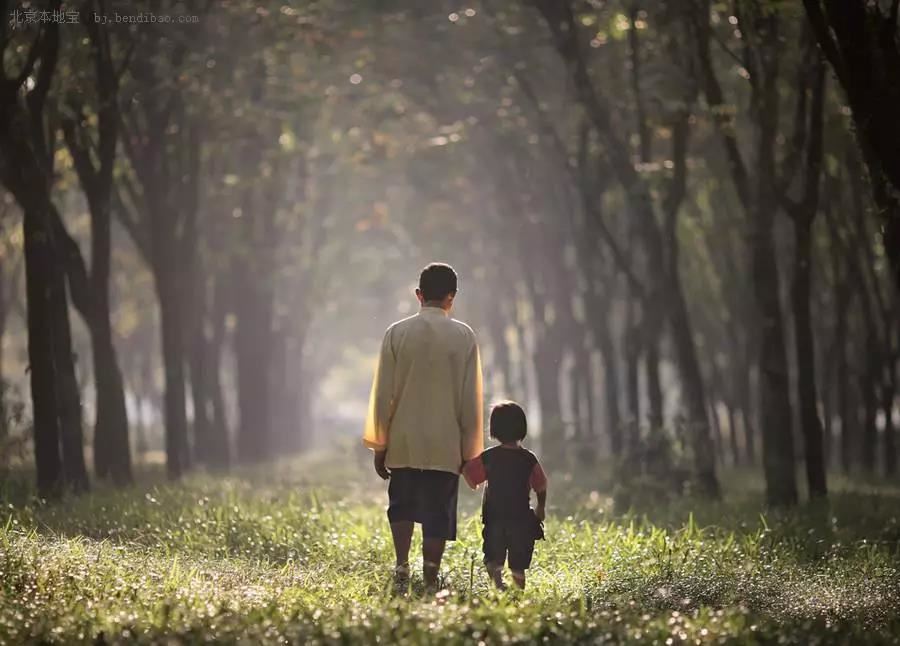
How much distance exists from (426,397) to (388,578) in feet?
4.39

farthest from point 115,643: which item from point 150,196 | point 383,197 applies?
point 383,197

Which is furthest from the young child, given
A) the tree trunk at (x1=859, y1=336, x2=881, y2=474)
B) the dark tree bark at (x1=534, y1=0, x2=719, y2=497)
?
the tree trunk at (x1=859, y1=336, x2=881, y2=474)

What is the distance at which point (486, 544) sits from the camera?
29.1 feet

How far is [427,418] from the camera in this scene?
8797 millimetres

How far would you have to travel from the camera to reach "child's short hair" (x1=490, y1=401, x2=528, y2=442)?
877cm

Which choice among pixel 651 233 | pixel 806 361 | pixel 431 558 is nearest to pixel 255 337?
pixel 651 233

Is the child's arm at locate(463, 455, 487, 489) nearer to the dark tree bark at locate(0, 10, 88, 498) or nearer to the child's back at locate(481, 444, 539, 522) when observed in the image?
the child's back at locate(481, 444, 539, 522)

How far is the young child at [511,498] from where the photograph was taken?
28.7 ft

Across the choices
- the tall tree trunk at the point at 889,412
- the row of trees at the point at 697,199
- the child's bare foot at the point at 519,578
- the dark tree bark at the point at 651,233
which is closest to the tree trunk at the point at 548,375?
the row of trees at the point at 697,199

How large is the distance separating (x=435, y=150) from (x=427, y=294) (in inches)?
781

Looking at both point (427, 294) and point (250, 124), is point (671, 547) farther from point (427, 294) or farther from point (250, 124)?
point (250, 124)

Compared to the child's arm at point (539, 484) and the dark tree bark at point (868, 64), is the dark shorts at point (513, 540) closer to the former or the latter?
the child's arm at point (539, 484)

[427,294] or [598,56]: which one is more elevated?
[598,56]

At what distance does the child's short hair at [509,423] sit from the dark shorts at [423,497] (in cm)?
42
